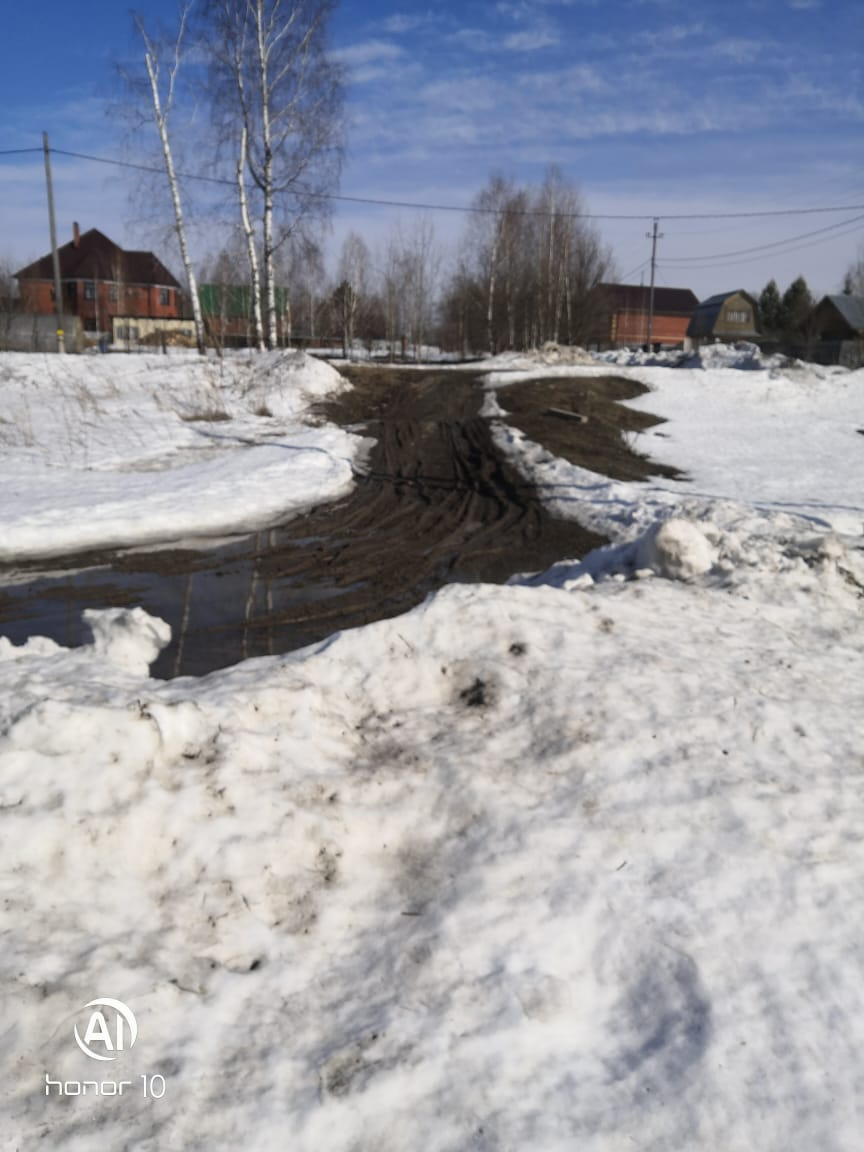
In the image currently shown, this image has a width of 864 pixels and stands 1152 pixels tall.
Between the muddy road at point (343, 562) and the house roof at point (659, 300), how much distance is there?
68.7 meters

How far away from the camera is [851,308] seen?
5825cm

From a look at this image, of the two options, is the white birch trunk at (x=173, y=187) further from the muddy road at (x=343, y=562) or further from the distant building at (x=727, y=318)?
the distant building at (x=727, y=318)

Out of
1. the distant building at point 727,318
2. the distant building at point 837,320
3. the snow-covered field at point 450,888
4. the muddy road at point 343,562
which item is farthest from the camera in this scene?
the distant building at point 727,318

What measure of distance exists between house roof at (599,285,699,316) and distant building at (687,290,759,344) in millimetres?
11990

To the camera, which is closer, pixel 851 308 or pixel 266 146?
pixel 266 146

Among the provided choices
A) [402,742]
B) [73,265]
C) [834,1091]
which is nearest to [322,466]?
[402,742]

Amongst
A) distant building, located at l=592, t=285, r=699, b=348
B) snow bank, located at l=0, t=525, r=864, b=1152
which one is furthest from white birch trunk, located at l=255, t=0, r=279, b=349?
distant building, located at l=592, t=285, r=699, b=348

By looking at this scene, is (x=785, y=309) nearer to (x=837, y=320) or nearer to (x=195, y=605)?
(x=837, y=320)

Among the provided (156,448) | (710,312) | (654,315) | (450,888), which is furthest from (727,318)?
(450,888)

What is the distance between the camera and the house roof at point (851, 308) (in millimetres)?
57031

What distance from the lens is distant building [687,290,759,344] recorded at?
65.9 meters

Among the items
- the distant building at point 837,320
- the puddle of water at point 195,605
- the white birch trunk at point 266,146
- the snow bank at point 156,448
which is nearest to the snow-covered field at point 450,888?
the puddle of water at point 195,605

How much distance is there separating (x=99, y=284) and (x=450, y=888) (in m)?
64.7

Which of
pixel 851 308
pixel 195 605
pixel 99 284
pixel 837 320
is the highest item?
pixel 99 284
